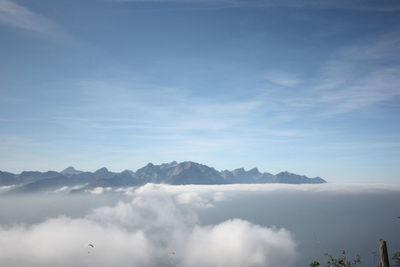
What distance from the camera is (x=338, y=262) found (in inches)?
915

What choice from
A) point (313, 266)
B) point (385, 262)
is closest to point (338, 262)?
point (313, 266)

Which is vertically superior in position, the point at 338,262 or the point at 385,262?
the point at 385,262

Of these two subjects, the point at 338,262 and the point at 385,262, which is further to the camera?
the point at 338,262

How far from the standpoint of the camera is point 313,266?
22.1 metres

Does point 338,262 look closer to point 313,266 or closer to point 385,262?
point 313,266

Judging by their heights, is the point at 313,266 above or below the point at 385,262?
below

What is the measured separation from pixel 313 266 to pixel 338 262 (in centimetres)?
306

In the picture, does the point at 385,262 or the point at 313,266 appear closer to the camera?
the point at 385,262

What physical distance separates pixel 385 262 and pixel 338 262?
296 inches

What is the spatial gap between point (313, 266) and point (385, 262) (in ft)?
22.1
